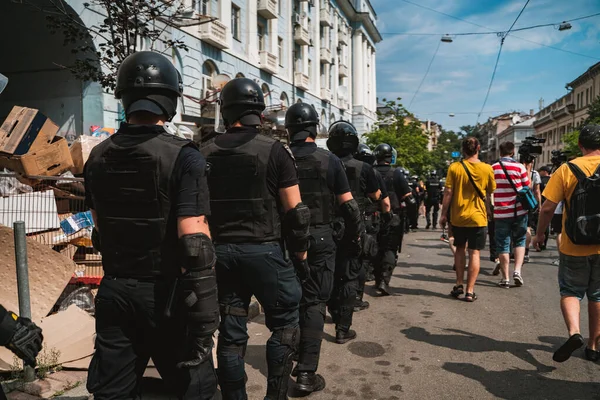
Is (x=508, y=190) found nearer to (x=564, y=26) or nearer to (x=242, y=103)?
(x=242, y=103)

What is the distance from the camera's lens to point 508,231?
6.82m

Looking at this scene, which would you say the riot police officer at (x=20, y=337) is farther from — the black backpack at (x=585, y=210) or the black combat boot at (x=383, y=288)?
the black combat boot at (x=383, y=288)

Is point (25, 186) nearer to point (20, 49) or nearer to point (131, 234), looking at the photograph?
point (131, 234)

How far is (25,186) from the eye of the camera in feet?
18.5

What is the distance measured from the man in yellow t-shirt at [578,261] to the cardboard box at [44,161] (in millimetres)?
6001

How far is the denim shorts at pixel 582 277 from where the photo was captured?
3.79m

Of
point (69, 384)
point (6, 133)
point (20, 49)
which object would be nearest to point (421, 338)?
point (69, 384)

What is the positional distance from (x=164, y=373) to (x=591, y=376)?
326 cm

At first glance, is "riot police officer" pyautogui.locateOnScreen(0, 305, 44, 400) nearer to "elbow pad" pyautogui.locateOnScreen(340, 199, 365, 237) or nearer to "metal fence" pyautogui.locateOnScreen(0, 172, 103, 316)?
"elbow pad" pyautogui.locateOnScreen(340, 199, 365, 237)

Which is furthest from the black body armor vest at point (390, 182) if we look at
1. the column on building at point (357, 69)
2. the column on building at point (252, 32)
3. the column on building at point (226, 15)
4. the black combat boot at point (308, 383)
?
the column on building at point (357, 69)

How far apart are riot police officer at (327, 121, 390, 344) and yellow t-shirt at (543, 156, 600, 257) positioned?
162 centimetres

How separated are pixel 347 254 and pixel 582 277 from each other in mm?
1926

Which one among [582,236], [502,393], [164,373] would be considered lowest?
[502,393]

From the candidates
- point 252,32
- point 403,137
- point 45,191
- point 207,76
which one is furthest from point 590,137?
point 403,137
